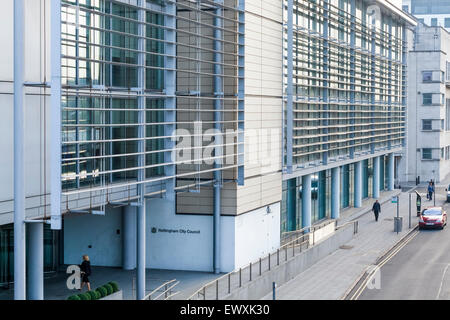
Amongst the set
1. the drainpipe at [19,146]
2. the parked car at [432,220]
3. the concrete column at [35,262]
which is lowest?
the parked car at [432,220]

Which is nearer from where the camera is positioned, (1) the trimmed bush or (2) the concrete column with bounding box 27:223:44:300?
(1) the trimmed bush

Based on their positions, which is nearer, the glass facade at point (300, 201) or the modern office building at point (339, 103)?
the modern office building at point (339, 103)

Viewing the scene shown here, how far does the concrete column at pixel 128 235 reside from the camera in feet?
93.8

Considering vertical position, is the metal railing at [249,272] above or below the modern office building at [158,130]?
below

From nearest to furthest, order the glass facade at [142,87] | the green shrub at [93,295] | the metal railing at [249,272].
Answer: the green shrub at [93,295]
the glass facade at [142,87]
the metal railing at [249,272]

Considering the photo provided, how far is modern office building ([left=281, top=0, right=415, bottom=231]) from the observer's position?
126 feet

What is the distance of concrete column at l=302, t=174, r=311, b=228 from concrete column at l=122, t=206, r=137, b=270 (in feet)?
48.8

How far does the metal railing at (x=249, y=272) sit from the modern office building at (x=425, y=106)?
43.1 meters

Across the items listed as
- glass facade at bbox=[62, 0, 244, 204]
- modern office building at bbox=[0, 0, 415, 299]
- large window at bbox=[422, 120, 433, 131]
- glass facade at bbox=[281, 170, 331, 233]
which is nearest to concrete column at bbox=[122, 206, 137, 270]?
modern office building at bbox=[0, 0, 415, 299]

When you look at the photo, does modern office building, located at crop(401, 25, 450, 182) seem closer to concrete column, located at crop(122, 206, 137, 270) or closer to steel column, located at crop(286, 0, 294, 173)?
steel column, located at crop(286, 0, 294, 173)

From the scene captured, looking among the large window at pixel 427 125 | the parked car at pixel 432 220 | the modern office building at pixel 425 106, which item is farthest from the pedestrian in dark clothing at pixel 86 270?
the large window at pixel 427 125

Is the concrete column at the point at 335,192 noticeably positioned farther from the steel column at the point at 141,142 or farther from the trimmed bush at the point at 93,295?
the trimmed bush at the point at 93,295
